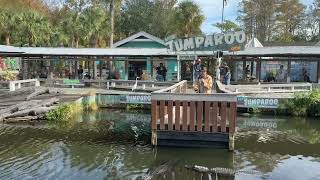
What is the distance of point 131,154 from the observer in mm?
15305

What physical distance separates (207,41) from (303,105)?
32.9 feet

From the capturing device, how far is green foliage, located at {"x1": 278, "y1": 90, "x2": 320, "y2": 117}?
2566 centimetres

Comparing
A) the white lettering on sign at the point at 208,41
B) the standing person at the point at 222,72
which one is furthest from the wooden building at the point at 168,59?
the standing person at the point at 222,72

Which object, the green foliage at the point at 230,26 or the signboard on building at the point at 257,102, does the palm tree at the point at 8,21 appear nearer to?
the signboard on building at the point at 257,102

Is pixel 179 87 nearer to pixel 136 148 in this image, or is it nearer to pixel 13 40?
pixel 136 148

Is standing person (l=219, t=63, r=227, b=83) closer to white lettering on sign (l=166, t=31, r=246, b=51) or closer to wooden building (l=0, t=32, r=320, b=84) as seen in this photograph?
wooden building (l=0, t=32, r=320, b=84)

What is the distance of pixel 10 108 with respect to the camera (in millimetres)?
22281

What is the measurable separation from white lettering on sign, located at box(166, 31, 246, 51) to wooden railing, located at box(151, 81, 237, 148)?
1780 cm

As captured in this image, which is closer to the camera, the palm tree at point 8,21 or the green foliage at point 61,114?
the green foliage at point 61,114

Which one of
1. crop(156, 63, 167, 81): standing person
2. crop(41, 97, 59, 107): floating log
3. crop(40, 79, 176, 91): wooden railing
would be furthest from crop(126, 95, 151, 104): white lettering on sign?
crop(156, 63, 167, 81): standing person

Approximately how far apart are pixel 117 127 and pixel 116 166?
718 cm

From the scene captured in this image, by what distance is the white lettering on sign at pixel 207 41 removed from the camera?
108 ft

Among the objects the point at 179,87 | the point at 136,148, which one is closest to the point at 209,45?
the point at 179,87

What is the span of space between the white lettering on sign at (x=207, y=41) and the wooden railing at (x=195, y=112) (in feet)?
58.4
